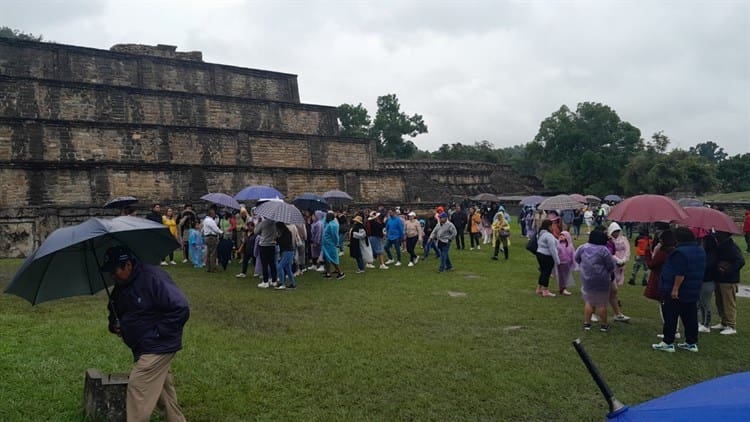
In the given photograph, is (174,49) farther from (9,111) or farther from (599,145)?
(599,145)

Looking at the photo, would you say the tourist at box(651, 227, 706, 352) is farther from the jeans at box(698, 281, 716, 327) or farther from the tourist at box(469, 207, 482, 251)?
the tourist at box(469, 207, 482, 251)

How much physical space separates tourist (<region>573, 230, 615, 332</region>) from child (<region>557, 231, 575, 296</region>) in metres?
2.20

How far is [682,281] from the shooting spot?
6324 millimetres

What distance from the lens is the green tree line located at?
3434 cm

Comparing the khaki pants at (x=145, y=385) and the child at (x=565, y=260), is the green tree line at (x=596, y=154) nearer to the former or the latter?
the child at (x=565, y=260)

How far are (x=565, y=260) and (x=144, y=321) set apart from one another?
8.09m

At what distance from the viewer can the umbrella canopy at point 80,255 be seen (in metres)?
3.56

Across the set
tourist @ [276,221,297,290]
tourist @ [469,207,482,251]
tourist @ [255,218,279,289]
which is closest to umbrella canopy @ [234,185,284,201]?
tourist @ [255,218,279,289]

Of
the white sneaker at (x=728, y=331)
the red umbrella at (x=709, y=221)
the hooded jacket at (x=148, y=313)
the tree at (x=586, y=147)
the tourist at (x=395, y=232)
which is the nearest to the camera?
the hooded jacket at (x=148, y=313)

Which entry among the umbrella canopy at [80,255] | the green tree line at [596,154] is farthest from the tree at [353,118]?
the umbrella canopy at [80,255]

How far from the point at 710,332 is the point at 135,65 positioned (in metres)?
25.0

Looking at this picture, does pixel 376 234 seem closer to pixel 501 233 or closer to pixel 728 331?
pixel 501 233

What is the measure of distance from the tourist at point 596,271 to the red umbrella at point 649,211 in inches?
24.3

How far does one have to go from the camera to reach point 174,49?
26.7 m
